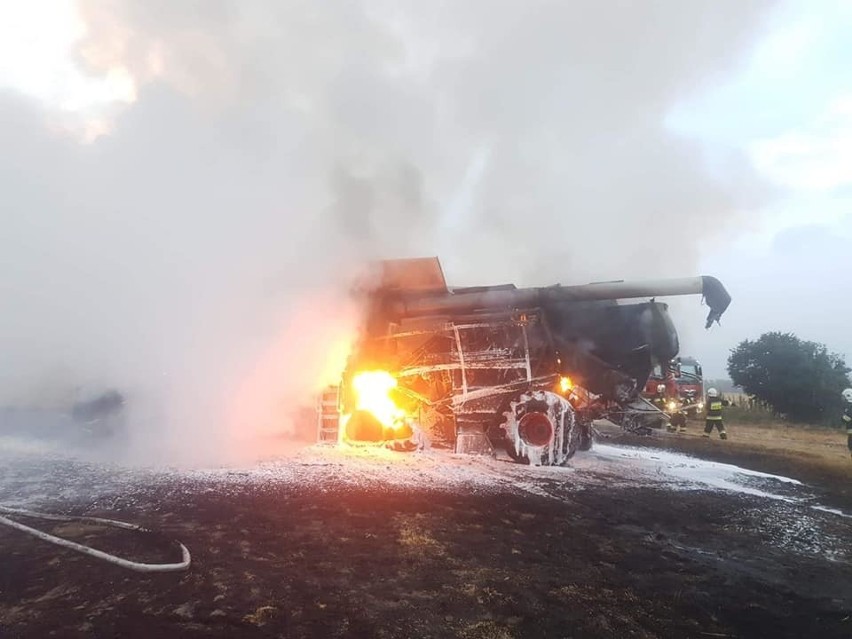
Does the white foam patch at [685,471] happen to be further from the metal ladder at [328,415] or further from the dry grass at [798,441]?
the metal ladder at [328,415]

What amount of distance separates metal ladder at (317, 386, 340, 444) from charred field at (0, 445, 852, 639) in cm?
205

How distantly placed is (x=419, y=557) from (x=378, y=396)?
5674 mm

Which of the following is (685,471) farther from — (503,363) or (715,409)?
(715,409)

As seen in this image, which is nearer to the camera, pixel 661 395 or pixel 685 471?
pixel 685 471

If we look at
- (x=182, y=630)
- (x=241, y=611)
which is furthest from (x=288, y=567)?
(x=182, y=630)

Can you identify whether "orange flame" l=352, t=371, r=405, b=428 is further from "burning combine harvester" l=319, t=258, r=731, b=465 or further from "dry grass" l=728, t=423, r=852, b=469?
"dry grass" l=728, t=423, r=852, b=469

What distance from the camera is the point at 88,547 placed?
441cm

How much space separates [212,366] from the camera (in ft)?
35.2

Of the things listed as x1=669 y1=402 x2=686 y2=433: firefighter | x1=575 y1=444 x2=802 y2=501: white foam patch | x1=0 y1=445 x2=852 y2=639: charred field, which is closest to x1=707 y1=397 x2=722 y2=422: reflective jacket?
x1=669 y1=402 x2=686 y2=433: firefighter

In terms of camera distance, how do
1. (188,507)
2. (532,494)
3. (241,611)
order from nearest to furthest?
(241,611), (188,507), (532,494)

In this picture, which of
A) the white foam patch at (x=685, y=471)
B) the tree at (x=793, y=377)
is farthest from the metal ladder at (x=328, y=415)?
the tree at (x=793, y=377)

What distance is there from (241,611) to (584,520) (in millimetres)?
4152

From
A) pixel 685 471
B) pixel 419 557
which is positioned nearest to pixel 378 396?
pixel 419 557

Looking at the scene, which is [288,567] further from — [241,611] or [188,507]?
[188,507]
